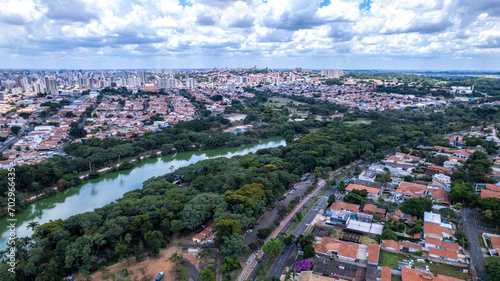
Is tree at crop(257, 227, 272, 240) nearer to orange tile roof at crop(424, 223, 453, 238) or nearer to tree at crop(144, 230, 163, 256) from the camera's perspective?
tree at crop(144, 230, 163, 256)

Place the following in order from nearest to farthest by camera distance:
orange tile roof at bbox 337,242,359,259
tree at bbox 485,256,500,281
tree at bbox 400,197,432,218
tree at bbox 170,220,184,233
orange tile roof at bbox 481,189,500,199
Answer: tree at bbox 485,256,500,281 → orange tile roof at bbox 337,242,359,259 → tree at bbox 170,220,184,233 → tree at bbox 400,197,432,218 → orange tile roof at bbox 481,189,500,199

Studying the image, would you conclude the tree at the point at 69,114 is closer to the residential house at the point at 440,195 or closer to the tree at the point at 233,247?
the tree at the point at 233,247

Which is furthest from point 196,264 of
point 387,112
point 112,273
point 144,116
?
point 387,112

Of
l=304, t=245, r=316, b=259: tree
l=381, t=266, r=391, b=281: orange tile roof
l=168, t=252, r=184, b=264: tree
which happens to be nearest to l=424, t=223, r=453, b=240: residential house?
l=381, t=266, r=391, b=281: orange tile roof

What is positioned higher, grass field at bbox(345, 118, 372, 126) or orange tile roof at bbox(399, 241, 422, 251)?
grass field at bbox(345, 118, 372, 126)

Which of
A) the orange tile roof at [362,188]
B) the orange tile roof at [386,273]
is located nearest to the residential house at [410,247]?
the orange tile roof at [386,273]

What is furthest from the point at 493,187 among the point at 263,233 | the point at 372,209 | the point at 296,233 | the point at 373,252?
the point at 263,233
